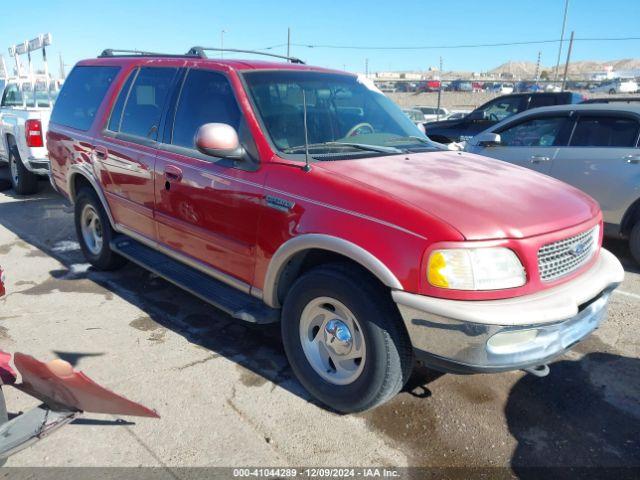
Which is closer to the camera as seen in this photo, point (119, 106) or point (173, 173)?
point (173, 173)

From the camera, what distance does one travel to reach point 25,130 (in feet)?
26.0

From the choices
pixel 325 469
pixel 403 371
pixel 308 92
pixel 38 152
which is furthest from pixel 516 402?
pixel 38 152

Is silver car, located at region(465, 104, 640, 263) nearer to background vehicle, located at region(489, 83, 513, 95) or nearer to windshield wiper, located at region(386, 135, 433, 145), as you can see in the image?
windshield wiper, located at region(386, 135, 433, 145)

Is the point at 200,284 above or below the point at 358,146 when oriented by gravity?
below

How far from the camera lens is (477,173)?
3.24 meters

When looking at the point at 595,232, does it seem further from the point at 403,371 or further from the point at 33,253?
the point at 33,253

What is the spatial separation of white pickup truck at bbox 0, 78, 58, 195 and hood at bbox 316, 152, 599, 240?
608 cm

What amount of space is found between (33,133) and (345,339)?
699 centimetres

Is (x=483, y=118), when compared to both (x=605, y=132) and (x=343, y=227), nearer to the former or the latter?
(x=605, y=132)

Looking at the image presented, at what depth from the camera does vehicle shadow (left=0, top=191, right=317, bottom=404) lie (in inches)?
142

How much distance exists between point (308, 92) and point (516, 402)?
2470 mm

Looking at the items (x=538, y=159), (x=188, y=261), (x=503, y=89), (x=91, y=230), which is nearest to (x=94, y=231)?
(x=91, y=230)

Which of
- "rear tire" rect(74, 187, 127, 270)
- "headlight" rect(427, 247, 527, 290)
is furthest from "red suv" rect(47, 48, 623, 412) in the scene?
"rear tire" rect(74, 187, 127, 270)

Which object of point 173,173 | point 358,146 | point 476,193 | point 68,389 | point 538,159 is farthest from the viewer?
point 538,159
